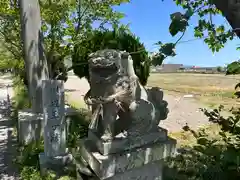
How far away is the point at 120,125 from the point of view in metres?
2.23

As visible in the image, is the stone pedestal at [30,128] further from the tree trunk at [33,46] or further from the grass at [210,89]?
the grass at [210,89]

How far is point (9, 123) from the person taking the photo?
7191 millimetres

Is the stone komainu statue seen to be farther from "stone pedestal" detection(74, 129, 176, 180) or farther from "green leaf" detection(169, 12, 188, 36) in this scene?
"green leaf" detection(169, 12, 188, 36)

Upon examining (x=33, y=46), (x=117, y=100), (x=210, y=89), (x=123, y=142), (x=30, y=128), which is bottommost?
(x=30, y=128)

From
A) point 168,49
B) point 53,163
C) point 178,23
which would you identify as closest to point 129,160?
point 168,49

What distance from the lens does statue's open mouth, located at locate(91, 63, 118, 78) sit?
2.01 m

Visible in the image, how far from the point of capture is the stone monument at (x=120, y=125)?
206 centimetres

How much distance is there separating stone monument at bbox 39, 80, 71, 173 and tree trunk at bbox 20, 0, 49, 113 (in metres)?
1.55

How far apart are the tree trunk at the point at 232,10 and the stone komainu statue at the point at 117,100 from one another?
0.82 metres

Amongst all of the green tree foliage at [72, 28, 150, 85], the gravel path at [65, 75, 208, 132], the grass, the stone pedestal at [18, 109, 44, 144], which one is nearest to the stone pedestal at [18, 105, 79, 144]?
the stone pedestal at [18, 109, 44, 144]

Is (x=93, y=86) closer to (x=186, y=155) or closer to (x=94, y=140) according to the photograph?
(x=94, y=140)

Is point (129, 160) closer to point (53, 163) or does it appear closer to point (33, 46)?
point (53, 163)

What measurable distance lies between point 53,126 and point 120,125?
178 cm

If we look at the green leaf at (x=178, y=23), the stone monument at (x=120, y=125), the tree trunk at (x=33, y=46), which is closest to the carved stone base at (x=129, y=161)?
the stone monument at (x=120, y=125)
